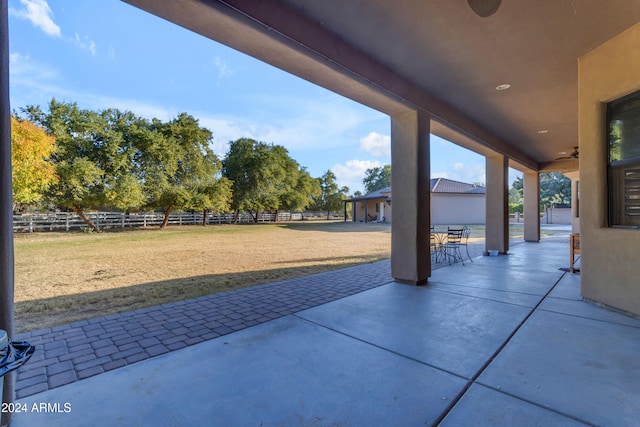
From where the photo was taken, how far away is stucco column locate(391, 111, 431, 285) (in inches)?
195

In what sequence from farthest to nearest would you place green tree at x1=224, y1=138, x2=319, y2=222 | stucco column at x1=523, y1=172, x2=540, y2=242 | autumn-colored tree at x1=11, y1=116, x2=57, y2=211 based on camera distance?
green tree at x1=224, y1=138, x2=319, y2=222 → stucco column at x1=523, y1=172, x2=540, y2=242 → autumn-colored tree at x1=11, y1=116, x2=57, y2=211

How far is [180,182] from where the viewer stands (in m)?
19.4

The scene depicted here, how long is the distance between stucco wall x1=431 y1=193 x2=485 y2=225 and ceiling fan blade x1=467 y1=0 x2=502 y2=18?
77.2 feet

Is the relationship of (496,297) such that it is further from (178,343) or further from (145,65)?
(145,65)

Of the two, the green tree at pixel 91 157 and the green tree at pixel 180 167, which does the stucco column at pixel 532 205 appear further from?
the green tree at pixel 91 157

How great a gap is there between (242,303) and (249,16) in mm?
3419

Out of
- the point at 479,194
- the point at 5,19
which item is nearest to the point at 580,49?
the point at 5,19

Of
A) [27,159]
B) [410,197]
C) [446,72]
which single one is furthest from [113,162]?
[446,72]

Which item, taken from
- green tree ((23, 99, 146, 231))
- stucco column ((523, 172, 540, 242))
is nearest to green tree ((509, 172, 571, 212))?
stucco column ((523, 172, 540, 242))

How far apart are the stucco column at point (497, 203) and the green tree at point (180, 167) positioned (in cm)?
1695

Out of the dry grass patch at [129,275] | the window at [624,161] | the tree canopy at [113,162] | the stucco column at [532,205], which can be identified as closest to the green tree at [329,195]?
the tree canopy at [113,162]

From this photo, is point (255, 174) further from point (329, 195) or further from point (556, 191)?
point (556, 191)

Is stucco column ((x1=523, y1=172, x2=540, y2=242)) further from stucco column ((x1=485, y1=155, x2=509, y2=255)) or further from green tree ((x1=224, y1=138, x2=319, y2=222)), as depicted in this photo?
green tree ((x1=224, y1=138, x2=319, y2=222))

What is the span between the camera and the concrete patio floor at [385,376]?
5.85 ft
